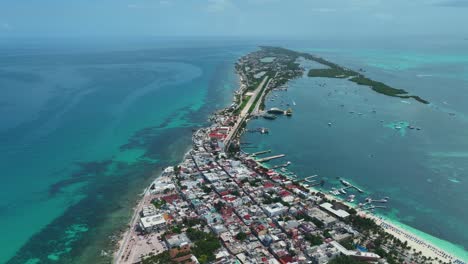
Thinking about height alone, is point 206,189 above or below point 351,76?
below

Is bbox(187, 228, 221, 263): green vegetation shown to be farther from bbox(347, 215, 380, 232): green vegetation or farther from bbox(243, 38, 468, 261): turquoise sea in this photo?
bbox(243, 38, 468, 261): turquoise sea

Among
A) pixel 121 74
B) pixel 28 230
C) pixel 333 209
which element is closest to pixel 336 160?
pixel 333 209

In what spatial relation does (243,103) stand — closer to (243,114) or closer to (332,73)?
(243,114)

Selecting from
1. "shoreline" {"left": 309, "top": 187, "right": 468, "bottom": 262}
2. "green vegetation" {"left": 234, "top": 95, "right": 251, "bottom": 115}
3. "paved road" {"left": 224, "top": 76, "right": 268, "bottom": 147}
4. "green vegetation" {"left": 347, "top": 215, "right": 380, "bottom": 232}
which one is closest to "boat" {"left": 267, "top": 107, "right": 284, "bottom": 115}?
"paved road" {"left": 224, "top": 76, "right": 268, "bottom": 147}

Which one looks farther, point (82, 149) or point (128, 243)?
point (82, 149)

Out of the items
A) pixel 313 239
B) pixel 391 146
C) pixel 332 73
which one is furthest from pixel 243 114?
pixel 332 73

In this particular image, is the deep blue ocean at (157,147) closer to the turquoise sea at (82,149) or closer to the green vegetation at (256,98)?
the turquoise sea at (82,149)

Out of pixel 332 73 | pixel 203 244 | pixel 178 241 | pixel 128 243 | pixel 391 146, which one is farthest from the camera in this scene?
pixel 332 73
